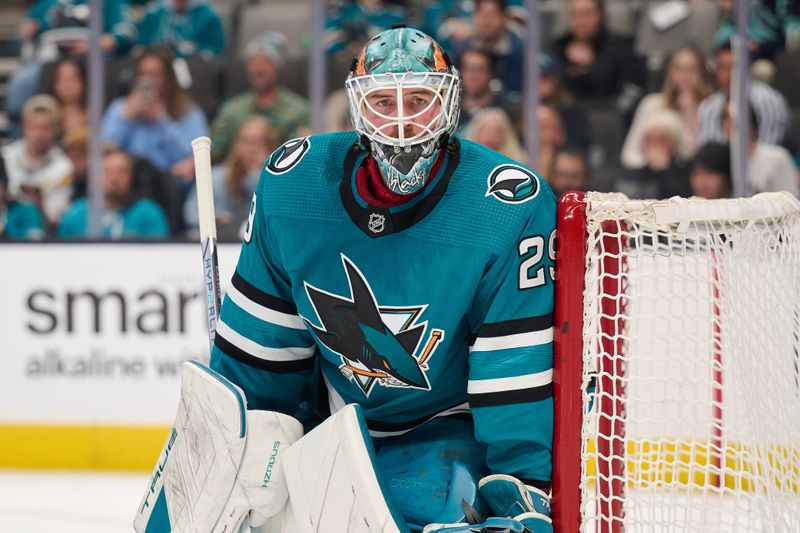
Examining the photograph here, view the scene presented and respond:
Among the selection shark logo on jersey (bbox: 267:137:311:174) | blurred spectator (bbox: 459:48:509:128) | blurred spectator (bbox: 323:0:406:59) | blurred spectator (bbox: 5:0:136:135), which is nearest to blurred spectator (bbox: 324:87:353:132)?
blurred spectator (bbox: 323:0:406:59)

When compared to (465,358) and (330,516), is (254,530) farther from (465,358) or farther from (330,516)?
(465,358)

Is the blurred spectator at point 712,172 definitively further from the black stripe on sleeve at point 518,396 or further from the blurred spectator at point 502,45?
Answer: the black stripe on sleeve at point 518,396

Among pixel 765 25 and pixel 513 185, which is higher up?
pixel 765 25

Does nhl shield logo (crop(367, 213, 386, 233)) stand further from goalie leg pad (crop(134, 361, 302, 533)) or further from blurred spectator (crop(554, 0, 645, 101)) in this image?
blurred spectator (crop(554, 0, 645, 101))

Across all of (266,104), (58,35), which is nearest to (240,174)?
(266,104)

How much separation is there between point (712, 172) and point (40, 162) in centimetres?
234

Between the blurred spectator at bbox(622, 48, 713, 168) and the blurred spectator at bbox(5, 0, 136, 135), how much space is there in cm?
182

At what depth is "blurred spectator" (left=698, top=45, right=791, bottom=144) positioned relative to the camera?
3922 mm

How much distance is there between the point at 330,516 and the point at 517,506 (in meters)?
0.27

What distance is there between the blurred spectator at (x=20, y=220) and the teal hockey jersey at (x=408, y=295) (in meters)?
2.26

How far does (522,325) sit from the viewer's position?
1.71 metres

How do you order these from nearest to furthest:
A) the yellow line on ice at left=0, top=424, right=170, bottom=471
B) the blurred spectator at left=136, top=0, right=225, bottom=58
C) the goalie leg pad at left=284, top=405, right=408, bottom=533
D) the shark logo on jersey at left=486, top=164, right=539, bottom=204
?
1. the goalie leg pad at left=284, top=405, right=408, bottom=533
2. the shark logo on jersey at left=486, top=164, right=539, bottom=204
3. the yellow line on ice at left=0, top=424, right=170, bottom=471
4. the blurred spectator at left=136, top=0, right=225, bottom=58

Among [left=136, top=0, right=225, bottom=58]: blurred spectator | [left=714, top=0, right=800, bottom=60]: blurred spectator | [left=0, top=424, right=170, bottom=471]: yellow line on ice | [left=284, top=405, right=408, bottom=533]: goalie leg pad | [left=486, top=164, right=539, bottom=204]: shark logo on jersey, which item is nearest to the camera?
[left=284, top=405, right=408, bottom=533]: goalie leg pad

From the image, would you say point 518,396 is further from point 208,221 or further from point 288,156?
point 208,221
